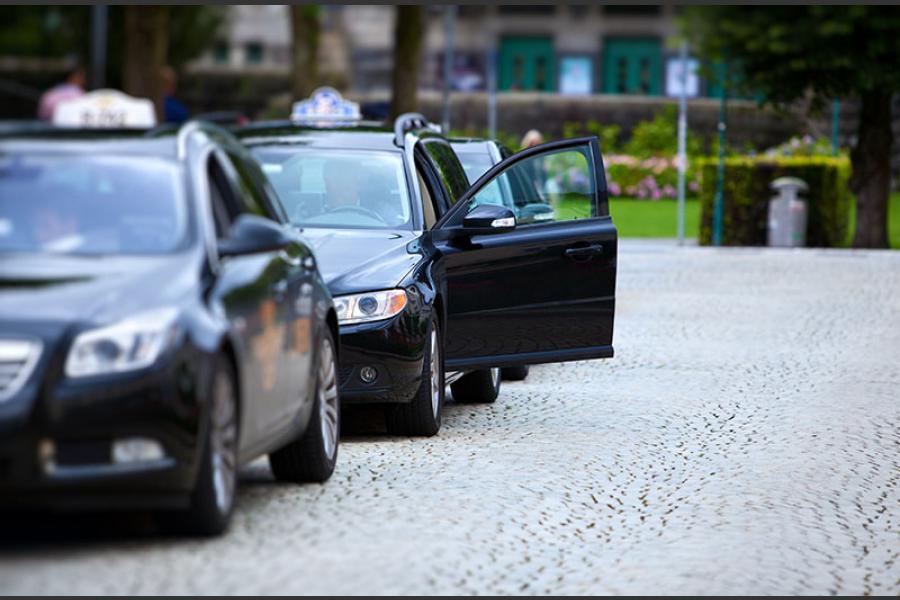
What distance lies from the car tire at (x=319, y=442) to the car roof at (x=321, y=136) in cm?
334

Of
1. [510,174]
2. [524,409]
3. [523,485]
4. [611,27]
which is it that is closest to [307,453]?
[523,485]

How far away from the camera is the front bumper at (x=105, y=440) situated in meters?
6.91

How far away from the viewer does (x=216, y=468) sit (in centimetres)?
756

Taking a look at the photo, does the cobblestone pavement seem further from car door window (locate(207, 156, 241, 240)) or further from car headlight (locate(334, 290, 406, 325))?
car door window (locate(207, 156, 241, 240))

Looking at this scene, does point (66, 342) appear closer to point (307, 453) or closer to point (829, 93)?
point (307, 453)

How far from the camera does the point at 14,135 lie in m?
8.20

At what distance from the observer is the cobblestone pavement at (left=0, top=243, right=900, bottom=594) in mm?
7332

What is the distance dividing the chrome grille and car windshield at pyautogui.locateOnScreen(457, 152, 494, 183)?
9102mm

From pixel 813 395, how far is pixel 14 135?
278 inches

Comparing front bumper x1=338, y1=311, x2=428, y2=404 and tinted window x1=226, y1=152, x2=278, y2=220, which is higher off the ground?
tinted window x1=226, y1=152, x2=278, y2=220

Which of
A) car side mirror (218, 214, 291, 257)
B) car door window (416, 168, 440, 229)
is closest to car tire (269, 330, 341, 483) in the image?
car side mirror (218, 214, 291, 257)

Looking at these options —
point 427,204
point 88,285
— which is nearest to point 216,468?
point 88,285

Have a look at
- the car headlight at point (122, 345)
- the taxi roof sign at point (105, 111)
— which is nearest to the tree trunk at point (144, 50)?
the taxi roof sign at point (105, 111)

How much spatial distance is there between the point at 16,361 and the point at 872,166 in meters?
26.4
